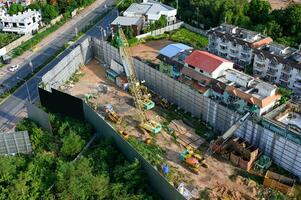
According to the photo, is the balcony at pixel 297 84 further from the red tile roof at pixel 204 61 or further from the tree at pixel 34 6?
the tree at pixel 34 6

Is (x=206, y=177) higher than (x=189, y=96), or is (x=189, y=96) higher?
(x=189, y=96)

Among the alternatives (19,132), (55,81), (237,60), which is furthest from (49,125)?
(237,60)

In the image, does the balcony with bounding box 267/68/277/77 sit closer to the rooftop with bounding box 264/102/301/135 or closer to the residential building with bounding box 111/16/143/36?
the rooftop with bounding box 264/102/301/135

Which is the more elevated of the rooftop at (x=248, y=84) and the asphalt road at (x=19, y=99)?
the rooftop at (x=248, y=84)

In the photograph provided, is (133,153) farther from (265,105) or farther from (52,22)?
(52,22)

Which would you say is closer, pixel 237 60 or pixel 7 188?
pixel 7 188

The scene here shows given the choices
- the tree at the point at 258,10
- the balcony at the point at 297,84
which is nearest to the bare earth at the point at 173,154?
the balcony at the point at 297,84

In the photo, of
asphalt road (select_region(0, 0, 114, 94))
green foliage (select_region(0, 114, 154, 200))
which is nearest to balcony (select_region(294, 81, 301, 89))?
green foliage (select_region(0, 114, 154, 200))
